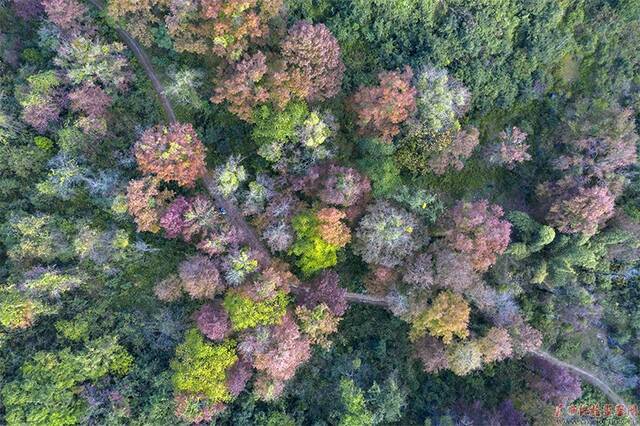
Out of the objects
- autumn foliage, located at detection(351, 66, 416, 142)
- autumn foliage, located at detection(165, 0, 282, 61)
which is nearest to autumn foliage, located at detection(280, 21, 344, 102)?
autumn foliage, located at detection(165, 0, 282, 61)

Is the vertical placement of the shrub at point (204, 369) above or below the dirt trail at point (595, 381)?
above

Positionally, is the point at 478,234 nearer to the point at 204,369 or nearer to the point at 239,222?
the point at 239,222

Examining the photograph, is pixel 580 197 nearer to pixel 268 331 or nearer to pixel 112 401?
pixel 268 331

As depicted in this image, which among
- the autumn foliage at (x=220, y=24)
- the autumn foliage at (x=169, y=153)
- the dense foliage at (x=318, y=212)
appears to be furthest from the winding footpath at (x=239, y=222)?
the autumn foliage at (x=220, y=24)

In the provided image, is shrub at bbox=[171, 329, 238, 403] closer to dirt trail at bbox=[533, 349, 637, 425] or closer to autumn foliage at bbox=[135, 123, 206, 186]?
autumn foliage at bbox=[135, 123, 206, 186]

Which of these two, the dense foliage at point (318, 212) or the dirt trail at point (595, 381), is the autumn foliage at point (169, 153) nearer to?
the dense foliage at point (318, 212)

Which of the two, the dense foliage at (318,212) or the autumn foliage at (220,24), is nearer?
the autumn foliage at (220,24)

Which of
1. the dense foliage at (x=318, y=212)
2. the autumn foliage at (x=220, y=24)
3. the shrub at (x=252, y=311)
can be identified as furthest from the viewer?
the dense foliage at (x=318, y=212)

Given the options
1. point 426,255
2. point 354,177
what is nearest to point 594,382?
point 426,255
